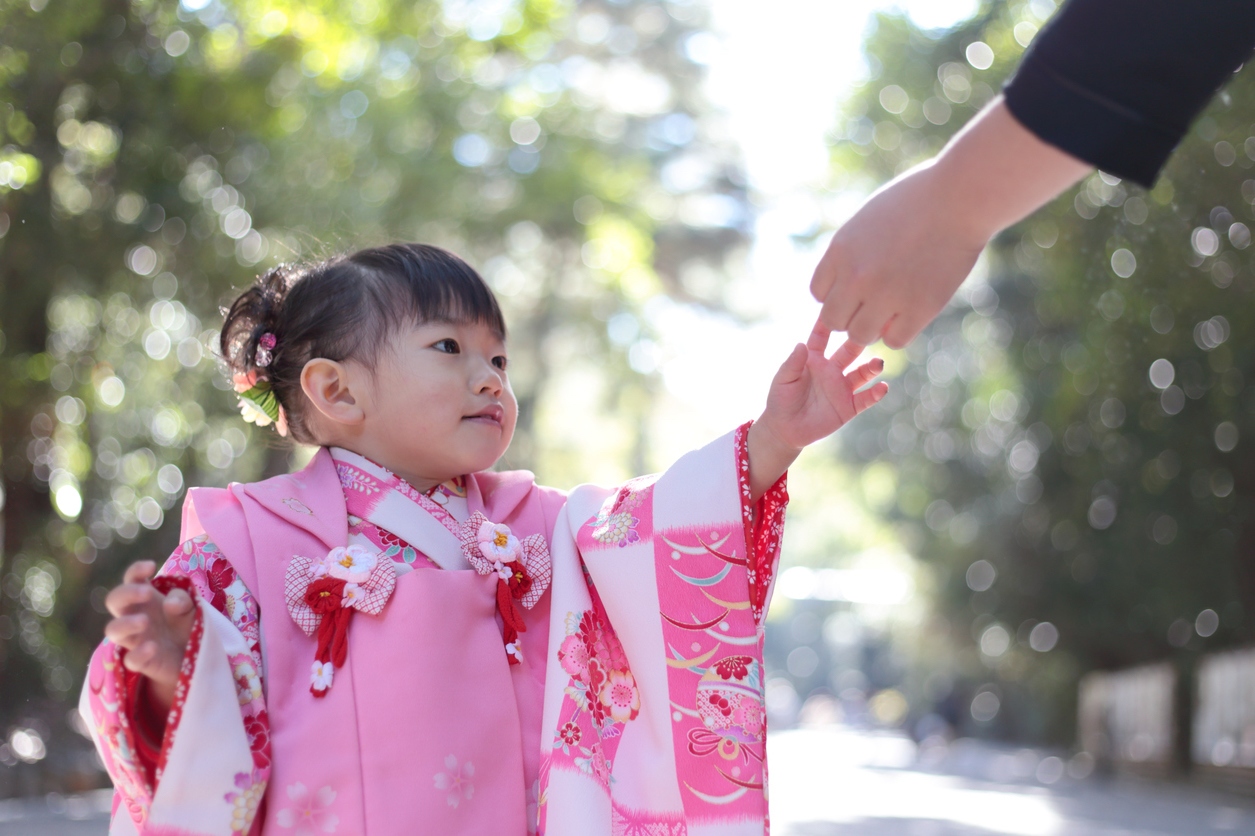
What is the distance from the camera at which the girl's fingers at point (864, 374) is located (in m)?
1.72

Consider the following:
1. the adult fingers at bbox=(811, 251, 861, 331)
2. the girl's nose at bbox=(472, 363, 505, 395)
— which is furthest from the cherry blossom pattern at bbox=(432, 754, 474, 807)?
the adult fingers at bbox=(811, 251, 861, 331)

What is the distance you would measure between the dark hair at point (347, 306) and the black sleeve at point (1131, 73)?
1.07 metres

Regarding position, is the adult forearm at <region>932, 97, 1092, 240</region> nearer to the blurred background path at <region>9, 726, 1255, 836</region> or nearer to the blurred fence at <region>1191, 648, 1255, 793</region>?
the blurred background path at <region>9, 726, 1255, 836</region>

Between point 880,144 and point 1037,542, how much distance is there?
5.49 m

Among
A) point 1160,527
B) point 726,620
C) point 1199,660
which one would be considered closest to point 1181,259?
point 726,620

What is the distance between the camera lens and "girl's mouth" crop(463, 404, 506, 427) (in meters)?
1.95

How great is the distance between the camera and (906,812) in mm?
9172

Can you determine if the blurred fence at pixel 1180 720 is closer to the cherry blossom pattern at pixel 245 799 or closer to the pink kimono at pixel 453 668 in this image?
the pink kimono at pixel 453 668

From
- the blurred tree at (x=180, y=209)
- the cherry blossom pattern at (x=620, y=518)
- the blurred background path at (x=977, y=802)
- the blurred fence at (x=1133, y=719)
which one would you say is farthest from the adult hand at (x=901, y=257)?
the blurred fence at (x=1133, y=719)

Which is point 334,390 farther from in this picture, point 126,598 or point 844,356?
point 844,356

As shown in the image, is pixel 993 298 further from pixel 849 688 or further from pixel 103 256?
pixel 849 688

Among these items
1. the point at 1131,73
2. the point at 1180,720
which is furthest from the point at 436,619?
the point at 1180,720

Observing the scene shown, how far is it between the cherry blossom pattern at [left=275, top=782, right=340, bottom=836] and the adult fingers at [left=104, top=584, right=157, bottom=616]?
0.37 metres

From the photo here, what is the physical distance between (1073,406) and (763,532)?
785 centimetres
